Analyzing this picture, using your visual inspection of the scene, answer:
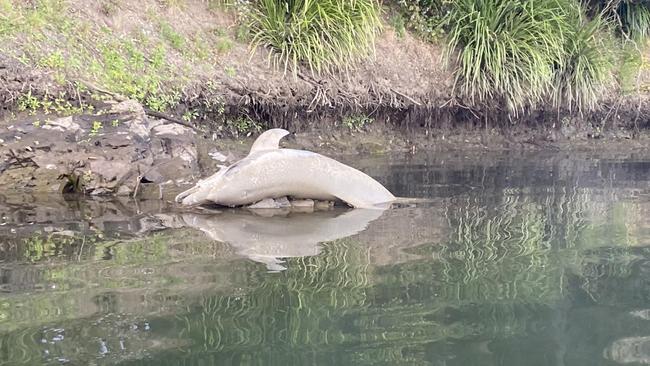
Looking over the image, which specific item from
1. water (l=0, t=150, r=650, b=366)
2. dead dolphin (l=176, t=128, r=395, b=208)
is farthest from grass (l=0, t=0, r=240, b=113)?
dead dolphin (l=176, t=128, r=395, b=208)

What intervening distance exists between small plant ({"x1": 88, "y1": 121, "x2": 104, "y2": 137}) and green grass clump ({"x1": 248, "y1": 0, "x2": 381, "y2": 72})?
301 centimetres

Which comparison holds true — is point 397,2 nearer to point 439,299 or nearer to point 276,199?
point 276,199

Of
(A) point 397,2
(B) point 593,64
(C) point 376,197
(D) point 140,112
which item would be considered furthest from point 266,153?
(B) point 593,64

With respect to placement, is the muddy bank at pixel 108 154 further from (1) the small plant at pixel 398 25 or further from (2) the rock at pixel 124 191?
(1) the small plant at pixel 398 25

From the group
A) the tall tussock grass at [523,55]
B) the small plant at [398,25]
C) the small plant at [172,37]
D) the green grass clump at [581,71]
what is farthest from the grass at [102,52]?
the green grass clump at [581,71]

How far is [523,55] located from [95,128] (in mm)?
6581

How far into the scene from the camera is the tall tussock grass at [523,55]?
10594mm

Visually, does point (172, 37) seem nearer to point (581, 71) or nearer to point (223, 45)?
point (223, 45)

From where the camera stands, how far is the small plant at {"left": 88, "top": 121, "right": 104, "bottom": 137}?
23.4 feet

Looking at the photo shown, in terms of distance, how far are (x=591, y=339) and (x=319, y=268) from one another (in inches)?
69.4

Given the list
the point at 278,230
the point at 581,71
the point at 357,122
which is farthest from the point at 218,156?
the point at 581,71

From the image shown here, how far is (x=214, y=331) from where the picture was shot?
3475 mm

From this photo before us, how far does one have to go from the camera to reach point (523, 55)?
10641mm

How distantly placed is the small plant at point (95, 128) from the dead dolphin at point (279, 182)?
1.38 meters
